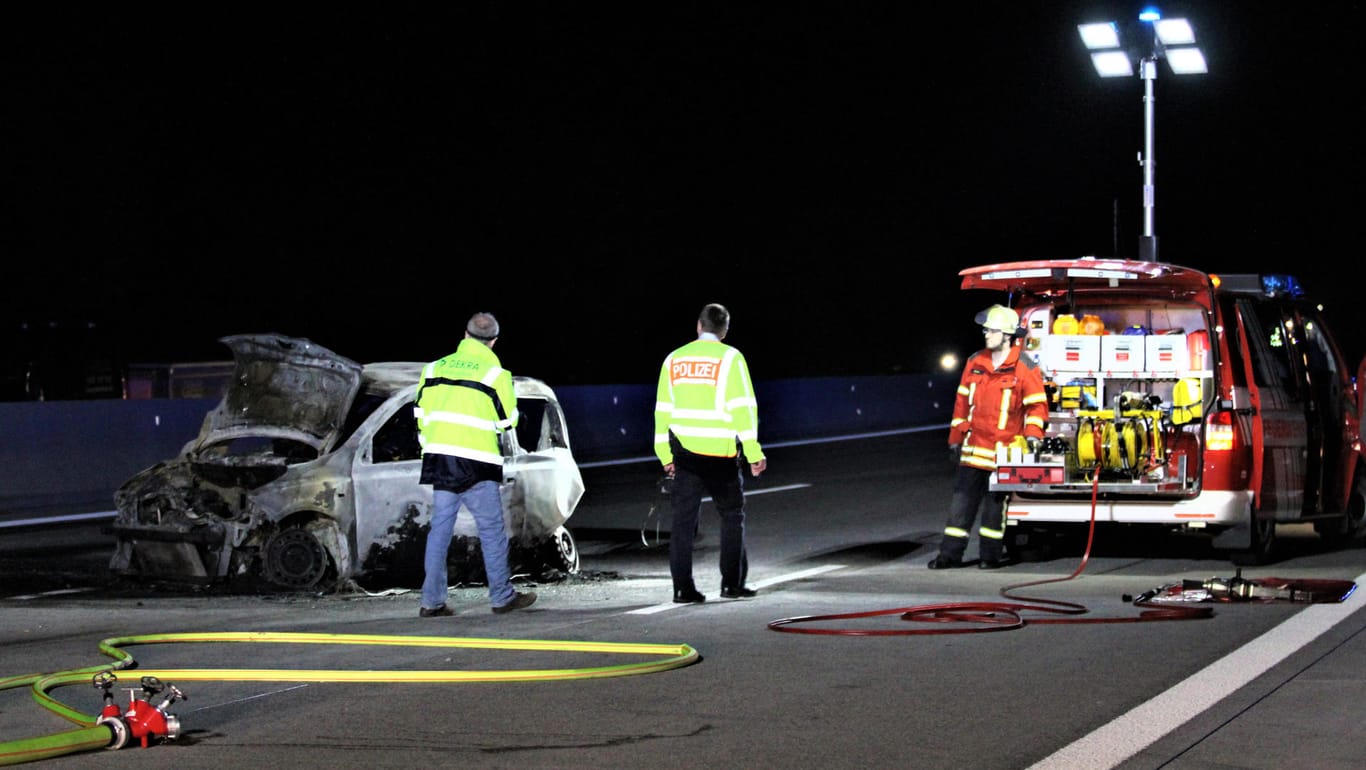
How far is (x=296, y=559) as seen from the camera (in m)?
11.0

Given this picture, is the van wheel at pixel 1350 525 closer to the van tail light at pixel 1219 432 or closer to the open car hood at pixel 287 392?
the van tail light at pixel 1219 432

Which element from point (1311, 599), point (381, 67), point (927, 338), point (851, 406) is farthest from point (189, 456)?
point (927, 338)

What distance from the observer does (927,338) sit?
63625 mm

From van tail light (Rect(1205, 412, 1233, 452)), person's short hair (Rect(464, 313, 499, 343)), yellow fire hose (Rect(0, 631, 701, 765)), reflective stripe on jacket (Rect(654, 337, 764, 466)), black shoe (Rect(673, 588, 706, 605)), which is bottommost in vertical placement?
black shoe (Rect(673, 588, 706, 605))

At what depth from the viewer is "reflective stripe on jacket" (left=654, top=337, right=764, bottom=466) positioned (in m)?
10.7

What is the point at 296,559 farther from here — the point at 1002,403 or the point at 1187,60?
the point at 1187,60

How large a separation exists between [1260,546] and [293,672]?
7398 mm

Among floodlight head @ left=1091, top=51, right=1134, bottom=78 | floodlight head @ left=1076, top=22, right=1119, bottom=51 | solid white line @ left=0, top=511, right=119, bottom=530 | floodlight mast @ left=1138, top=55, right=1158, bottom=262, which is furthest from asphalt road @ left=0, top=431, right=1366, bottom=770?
floodlight head @ left=1091, top=51, right=1134, bottom=78

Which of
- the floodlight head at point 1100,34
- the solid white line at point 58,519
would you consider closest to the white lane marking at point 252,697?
the solid white line at point 58,519

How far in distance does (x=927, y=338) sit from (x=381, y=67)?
2264 centimetres

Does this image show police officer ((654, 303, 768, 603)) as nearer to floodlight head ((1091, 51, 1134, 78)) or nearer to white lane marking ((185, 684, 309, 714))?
white lane marking ((185, 684, 309, 714))

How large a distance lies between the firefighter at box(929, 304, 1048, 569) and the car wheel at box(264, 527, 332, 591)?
4261mm

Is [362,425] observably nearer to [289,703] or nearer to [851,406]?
[289,703]

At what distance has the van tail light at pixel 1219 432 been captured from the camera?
12.2 m
